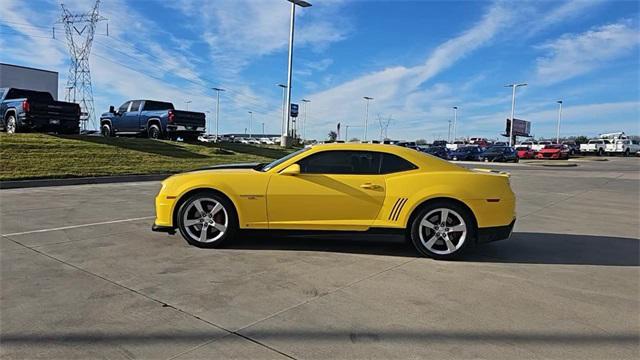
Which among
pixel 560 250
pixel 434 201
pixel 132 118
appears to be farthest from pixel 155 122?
pixel 560 250

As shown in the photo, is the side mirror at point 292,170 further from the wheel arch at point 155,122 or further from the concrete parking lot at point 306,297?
the wheel arch at point 155,122

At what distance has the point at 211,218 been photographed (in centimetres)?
577

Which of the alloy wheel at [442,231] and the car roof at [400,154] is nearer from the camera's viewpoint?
the alloy wheel at [442,231]

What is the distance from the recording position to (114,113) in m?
23.3

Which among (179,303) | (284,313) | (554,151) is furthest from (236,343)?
(554,151)

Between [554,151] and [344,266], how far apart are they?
49.0 m

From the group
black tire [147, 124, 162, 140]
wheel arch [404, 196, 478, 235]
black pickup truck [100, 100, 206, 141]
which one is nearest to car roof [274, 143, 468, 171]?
wheel arch [404, 196, 478, 235]

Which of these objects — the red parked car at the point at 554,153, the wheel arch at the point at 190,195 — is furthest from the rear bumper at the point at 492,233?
the red parked car at the point at 554,153

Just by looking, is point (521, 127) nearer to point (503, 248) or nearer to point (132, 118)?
point (132, 118)

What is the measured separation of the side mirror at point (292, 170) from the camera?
18.6ft

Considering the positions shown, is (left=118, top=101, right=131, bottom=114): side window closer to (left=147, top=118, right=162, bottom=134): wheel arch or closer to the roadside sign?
(left=147, top=118, right=162, bottom=134): wheel arch

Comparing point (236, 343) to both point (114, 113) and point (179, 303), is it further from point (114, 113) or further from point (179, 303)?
point (114, 113)

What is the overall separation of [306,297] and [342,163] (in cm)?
213

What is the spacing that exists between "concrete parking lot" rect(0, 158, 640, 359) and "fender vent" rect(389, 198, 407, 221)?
1.63ft
